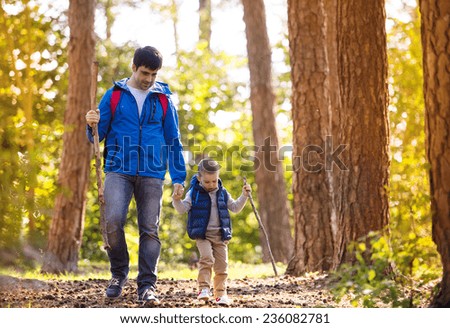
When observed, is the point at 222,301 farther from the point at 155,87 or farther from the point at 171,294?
the point at 155,87

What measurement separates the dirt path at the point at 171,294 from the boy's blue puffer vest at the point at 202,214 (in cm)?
61

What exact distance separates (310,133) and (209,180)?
391 cm

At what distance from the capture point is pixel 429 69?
18.7ft

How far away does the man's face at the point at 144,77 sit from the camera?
22.4 ft

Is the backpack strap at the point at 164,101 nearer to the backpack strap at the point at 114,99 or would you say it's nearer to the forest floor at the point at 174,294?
the backpack strap at the point at 114,99

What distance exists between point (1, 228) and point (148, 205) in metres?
1.90

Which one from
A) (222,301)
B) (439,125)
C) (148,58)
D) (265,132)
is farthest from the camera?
(265,132)

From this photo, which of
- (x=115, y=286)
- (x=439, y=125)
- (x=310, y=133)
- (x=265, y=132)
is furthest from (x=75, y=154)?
(x=439, y=125)

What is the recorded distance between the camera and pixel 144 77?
689 cm

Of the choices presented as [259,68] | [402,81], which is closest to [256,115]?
[259,68]

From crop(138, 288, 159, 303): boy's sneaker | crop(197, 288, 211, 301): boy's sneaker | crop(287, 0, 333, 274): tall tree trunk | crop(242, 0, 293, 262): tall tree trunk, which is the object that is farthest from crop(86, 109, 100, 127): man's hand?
crop(242, 0, 293, 262): tall tree trunk

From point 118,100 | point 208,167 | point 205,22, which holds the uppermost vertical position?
point 205,22

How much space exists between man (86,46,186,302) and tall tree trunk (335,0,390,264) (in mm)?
2345
